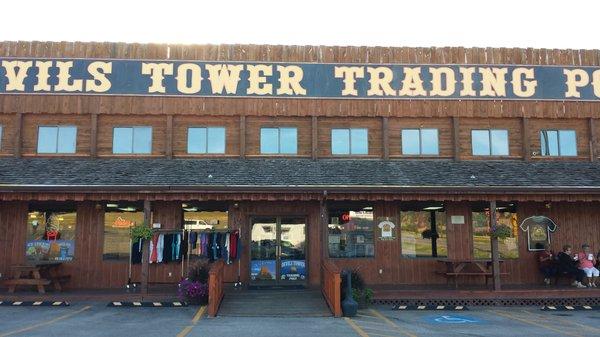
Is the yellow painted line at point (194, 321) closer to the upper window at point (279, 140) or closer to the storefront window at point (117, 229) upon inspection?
the storefront window at point (117, 229)

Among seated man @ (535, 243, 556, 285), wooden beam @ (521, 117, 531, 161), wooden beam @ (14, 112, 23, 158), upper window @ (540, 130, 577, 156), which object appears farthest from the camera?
upper window @ (540, 130, 577, 156)

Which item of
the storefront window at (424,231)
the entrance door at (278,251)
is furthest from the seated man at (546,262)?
the entrance door at (278,251)

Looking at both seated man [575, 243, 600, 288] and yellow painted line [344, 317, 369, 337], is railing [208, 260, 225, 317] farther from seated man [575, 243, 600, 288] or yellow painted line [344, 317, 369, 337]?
seated man [575, 243, 600, 288]

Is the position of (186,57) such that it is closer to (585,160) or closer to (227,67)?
(227,67)

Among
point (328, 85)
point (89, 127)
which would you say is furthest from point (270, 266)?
point (89, 127)

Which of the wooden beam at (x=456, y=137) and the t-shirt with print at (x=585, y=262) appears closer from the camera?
the t-shirt with print at (x=585, y=262)

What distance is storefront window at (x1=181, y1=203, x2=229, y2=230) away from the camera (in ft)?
57.3

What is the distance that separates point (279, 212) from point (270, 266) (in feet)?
5.71

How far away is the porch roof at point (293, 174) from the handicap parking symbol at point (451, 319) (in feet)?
12.2

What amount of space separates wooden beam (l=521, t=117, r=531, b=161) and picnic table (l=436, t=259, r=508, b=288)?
4102mm

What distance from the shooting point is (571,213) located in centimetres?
1833

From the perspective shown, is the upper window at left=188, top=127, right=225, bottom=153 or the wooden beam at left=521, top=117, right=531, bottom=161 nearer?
the upper window at left=188, top=127, right=225, bottom=153

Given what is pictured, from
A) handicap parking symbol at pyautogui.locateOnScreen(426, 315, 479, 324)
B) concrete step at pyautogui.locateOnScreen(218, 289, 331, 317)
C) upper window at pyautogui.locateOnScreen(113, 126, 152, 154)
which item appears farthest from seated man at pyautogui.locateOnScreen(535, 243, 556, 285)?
upper window at pyautogui.locateOnScreen(113, 126, 152, 154)

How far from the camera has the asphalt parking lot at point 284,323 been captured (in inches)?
438
